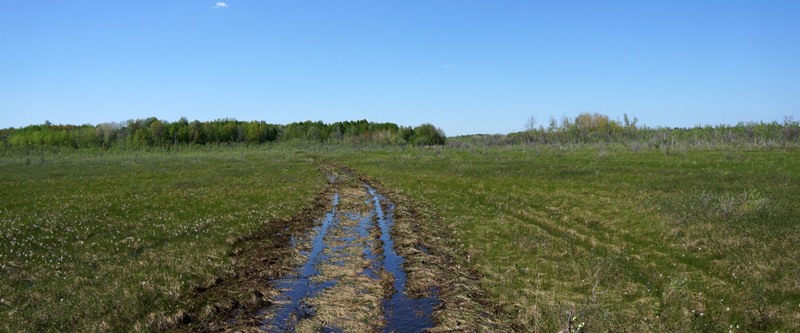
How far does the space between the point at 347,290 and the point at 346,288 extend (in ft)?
0.54

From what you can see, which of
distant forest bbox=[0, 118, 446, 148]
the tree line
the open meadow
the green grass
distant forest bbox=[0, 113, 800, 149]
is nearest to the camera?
the open meadow

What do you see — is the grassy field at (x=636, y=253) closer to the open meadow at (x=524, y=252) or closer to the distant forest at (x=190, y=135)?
the open meadow at (x=524, y=252)

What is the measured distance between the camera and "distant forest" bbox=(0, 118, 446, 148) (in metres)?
154

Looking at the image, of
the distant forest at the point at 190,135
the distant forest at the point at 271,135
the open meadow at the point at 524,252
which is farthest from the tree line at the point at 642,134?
the open meadow at the point at 524,252

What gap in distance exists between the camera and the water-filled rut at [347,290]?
970 cm

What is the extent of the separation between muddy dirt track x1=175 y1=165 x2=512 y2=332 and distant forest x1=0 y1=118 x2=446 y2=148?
135475 mm

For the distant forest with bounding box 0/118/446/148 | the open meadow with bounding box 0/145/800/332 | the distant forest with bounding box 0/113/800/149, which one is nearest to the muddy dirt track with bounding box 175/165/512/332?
the open meadow with bounding box 0/145/800/332

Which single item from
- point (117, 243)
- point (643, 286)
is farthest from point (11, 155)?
point (643, 286)

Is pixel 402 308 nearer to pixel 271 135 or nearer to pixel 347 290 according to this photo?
pixel 347 290

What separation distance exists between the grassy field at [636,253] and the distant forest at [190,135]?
129m

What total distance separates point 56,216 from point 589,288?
24.3 m

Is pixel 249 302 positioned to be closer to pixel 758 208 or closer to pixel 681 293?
pixel 681 293

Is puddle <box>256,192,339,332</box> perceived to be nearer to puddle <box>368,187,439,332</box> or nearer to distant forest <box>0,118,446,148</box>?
puddle <box>368,187,439,332</box>

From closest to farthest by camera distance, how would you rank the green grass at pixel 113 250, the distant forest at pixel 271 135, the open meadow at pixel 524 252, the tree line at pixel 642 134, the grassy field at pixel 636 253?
the grassy field at pixel 636 253
the open meadow at pixel 524 252
the green grass at pixel 113 250
the tree line at pixel 642 134
the distant forest at pixel 271 135
